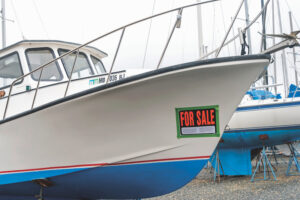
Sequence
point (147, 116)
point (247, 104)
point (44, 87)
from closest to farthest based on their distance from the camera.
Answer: point (147, 116)
point (44, 87)
point (247, 104)

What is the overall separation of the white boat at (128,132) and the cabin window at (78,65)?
3.85 ft

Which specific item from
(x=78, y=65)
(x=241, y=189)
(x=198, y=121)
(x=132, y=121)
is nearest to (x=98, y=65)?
(x=78, y=65)

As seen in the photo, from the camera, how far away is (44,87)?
13.7 ft

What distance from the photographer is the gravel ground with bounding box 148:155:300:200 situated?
6.03 m

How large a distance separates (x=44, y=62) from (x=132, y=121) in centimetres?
227

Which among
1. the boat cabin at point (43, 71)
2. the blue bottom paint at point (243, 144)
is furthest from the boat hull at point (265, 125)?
the boat cabin at point (43, 71)

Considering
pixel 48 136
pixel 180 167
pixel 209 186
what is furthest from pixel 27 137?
pixel 209 186

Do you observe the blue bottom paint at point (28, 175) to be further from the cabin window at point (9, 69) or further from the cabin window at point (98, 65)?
the cabin window at point (98, 65)

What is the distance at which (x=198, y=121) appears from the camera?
10.6 ft

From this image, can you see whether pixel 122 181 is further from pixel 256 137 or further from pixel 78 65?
pixel 256 137

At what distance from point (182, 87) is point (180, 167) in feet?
3.30

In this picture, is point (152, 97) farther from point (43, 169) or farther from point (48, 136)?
point (43, 169)

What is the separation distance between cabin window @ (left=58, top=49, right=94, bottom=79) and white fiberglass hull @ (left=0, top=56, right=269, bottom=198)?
1320mm

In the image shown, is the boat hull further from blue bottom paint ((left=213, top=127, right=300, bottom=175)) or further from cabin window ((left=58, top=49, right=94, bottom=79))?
cabin window ((left=58, top=49, right=94, bottom=79))
